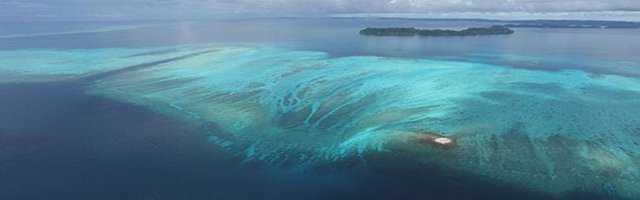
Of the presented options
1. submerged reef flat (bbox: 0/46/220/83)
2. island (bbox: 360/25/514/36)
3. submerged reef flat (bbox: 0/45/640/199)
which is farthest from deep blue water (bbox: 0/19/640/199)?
island (bbox: 360/25/514/36)

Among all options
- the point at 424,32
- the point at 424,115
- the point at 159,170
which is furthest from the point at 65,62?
the point at 424,32

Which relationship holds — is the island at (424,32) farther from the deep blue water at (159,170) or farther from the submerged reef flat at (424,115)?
the deep blue water at (159,170)

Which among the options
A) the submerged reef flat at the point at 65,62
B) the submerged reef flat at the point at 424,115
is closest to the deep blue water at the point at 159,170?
the submerged reef flat at the point at 424,115

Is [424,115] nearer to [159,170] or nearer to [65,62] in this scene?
[159,170]

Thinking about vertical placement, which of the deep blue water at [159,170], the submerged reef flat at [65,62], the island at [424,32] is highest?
the island at [424,32]

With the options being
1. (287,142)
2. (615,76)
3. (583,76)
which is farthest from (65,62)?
(615,76)

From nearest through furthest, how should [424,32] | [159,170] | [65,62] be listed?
[159,170] < [65,62] < [424,32]

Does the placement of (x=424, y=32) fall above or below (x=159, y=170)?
above

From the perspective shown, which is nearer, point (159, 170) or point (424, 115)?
point (159, 170)
